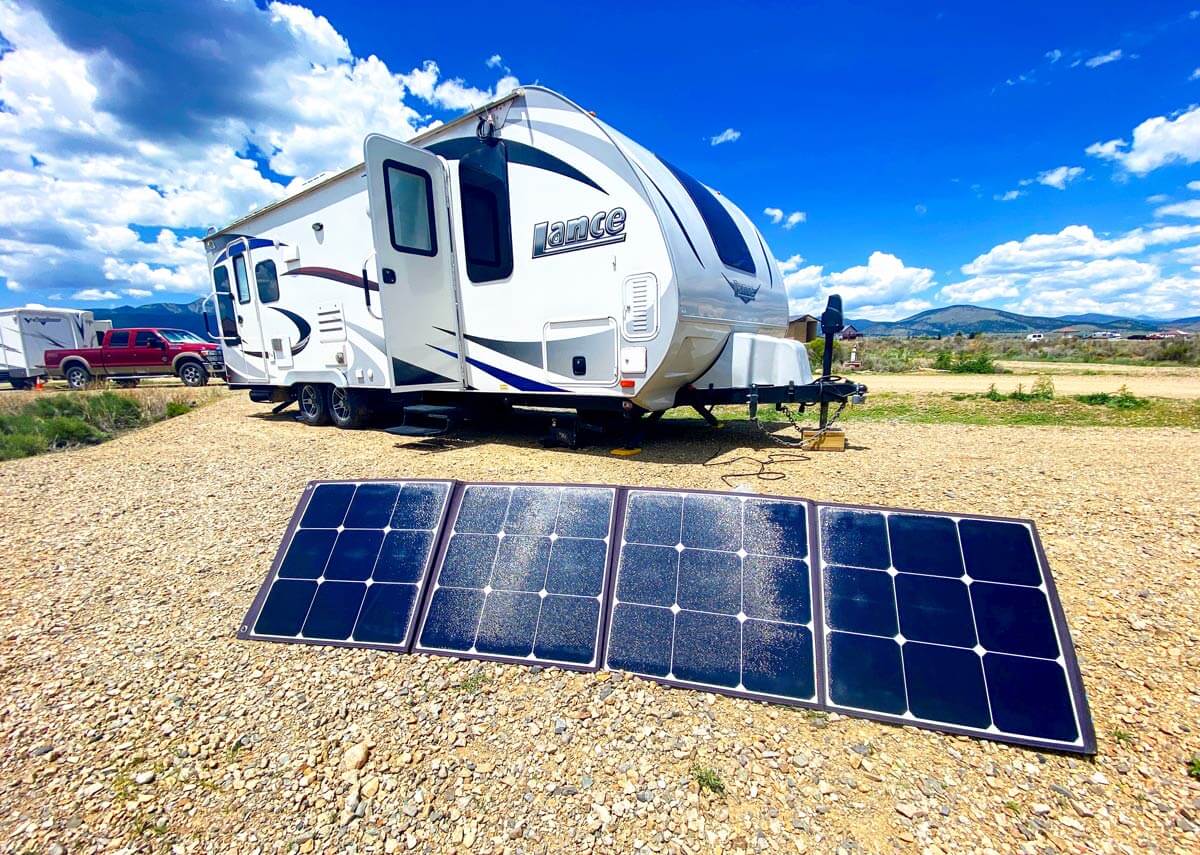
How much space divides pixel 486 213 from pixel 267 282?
204 inches

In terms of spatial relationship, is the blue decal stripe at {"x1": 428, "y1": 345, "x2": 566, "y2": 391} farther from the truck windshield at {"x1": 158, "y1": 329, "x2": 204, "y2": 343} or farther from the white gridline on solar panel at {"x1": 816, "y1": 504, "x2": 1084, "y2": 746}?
the truck windshield at {"x1": 158, "y1": 329, "x2": 204, "y2": 343}

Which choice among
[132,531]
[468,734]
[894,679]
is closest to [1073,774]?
[894,679]

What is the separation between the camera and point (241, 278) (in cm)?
970

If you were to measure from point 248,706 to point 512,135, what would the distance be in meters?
6.20

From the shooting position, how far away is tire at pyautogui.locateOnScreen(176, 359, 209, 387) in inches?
740

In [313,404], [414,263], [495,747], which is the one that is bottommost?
[495,747]

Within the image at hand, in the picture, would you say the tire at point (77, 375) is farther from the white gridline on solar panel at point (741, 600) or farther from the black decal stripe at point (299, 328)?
the white gridline on solar panel at point (741, 600)

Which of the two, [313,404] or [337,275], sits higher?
[337,275]

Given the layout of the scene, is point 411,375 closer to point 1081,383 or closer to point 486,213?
point 486,213

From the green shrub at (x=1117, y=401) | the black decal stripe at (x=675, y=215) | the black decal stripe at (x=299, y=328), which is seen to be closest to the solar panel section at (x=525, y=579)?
the black decal stripe at (x=675, y=215)

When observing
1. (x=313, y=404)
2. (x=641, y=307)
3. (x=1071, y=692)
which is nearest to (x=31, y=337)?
(x=313, y=404)

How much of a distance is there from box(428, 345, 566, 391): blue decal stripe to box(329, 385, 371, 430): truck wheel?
2.46 metres

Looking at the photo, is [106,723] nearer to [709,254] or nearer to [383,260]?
[383,260]

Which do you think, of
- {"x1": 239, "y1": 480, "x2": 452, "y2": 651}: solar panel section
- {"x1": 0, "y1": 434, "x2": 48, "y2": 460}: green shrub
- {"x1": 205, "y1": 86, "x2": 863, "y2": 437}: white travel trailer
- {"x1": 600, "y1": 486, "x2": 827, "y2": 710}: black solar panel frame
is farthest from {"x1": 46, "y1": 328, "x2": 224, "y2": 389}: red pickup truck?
{"x1": 600, "y1": 486, "x2": 827, "y2": 710}: black solar panel frame
